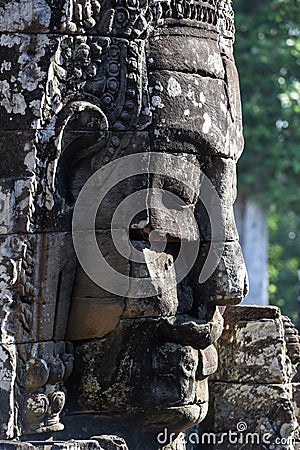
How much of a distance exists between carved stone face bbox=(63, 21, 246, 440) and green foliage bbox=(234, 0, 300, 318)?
14.0m

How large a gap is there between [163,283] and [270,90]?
591 inches

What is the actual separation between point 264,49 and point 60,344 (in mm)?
15247

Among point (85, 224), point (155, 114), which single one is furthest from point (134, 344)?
point (155, 114)

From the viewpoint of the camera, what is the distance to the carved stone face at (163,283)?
6117 mm

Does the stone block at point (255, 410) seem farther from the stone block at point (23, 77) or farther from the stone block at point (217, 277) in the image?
the stone block at point (23, 77)

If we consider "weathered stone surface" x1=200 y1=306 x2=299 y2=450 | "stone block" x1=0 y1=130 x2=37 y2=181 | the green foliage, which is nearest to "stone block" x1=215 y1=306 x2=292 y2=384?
"weathered stone surface" x1=200 y1=306 x2=299 y2=450

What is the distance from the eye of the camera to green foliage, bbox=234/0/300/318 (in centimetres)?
2056

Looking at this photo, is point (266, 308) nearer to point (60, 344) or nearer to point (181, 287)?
point (181, 287)

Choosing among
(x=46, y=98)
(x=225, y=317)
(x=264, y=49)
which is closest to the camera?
(x=46, y=98)

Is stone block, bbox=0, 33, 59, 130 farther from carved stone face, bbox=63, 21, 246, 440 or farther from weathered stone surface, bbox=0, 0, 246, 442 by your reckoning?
carved stone face, bbox=63, 21, 246, 440

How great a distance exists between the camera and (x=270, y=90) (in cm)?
2086

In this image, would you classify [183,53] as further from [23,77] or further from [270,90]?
[270,90]

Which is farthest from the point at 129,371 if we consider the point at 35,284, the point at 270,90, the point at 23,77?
the point at 270,90

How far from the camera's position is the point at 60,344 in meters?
6.07
